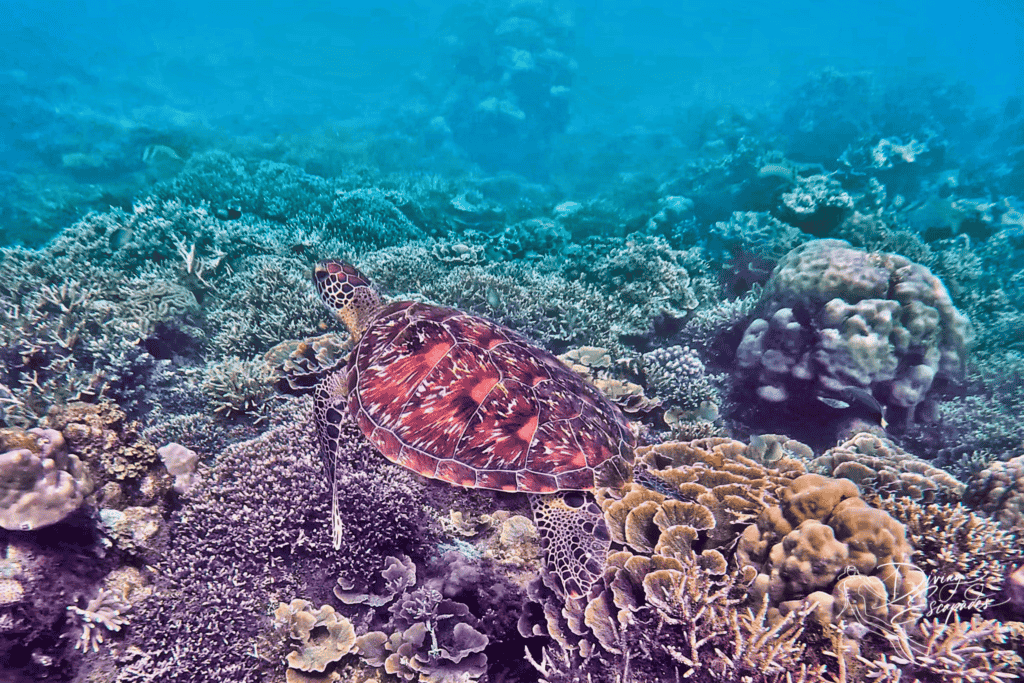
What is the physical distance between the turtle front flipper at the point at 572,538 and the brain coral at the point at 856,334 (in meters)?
3.28

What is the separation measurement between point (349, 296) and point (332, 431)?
1485 millimetres

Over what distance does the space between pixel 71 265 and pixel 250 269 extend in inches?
98.4

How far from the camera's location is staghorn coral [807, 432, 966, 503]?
2.64 meters

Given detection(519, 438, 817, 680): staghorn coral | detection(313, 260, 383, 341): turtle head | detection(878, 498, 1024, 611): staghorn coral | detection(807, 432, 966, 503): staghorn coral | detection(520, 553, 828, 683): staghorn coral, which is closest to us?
detection(520, 553, 828, 683): staghorn coral

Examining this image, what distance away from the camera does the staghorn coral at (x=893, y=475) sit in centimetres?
264

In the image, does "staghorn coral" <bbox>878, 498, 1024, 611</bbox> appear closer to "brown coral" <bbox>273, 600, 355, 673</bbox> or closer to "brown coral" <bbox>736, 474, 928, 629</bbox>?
"brown coral" <bbox>736, 474, 928, 629</bbox>

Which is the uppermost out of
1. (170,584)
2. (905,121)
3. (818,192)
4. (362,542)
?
(905,121)

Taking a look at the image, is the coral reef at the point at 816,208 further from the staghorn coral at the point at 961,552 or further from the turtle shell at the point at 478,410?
the turtle shell at the point at 478,410

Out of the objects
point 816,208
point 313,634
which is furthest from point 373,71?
point 313,634

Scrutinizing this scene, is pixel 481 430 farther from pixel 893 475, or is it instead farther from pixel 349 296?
pixel 893 475

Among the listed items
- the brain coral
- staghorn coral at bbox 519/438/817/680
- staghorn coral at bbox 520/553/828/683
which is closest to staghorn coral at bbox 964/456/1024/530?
staghorn coral at bbox 519/438/817/680

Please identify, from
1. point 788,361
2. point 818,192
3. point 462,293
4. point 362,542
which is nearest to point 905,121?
point 818,192

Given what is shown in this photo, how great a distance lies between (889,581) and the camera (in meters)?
1.83

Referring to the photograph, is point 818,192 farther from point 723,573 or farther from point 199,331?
point 199,331
